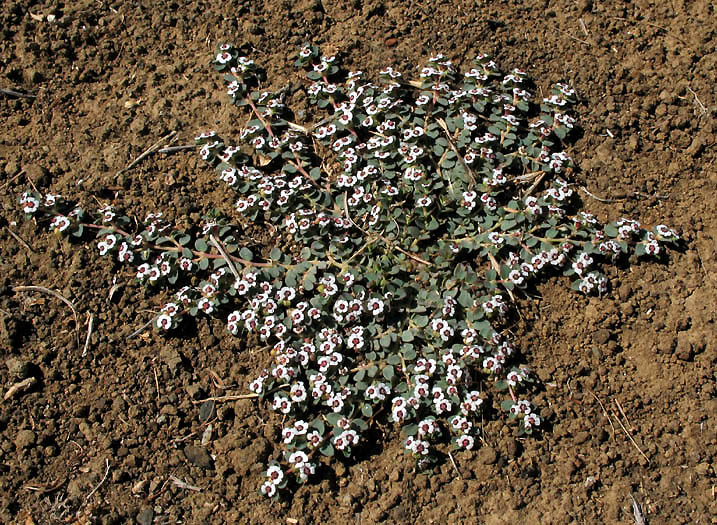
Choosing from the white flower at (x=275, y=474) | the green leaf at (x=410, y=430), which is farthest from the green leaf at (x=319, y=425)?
the green leaf at (x=410, y=430)

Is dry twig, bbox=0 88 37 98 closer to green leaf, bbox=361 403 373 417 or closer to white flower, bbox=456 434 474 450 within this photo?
green leaf, bbox=361 403 373 417

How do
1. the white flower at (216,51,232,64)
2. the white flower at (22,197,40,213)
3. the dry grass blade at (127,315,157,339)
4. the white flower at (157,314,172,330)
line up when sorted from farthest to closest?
the white flower at (216,51,232,64), the white flower at (22,197,40,213), the dry grass blade at (127,315,157,339), the white flower at (157,314,172,330)

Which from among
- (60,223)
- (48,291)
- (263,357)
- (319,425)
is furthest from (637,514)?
(60,223)

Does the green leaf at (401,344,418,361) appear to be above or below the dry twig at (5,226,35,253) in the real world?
below

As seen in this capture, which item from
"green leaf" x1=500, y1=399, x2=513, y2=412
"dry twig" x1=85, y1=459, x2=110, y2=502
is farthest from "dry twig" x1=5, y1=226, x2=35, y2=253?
"green leaf" x1=500, y1=399, x2=513, y2=412

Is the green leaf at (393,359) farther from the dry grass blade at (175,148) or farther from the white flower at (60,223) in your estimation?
the white flower at (60,223)

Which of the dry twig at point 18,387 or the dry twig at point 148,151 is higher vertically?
the dry twig at point 148,151
